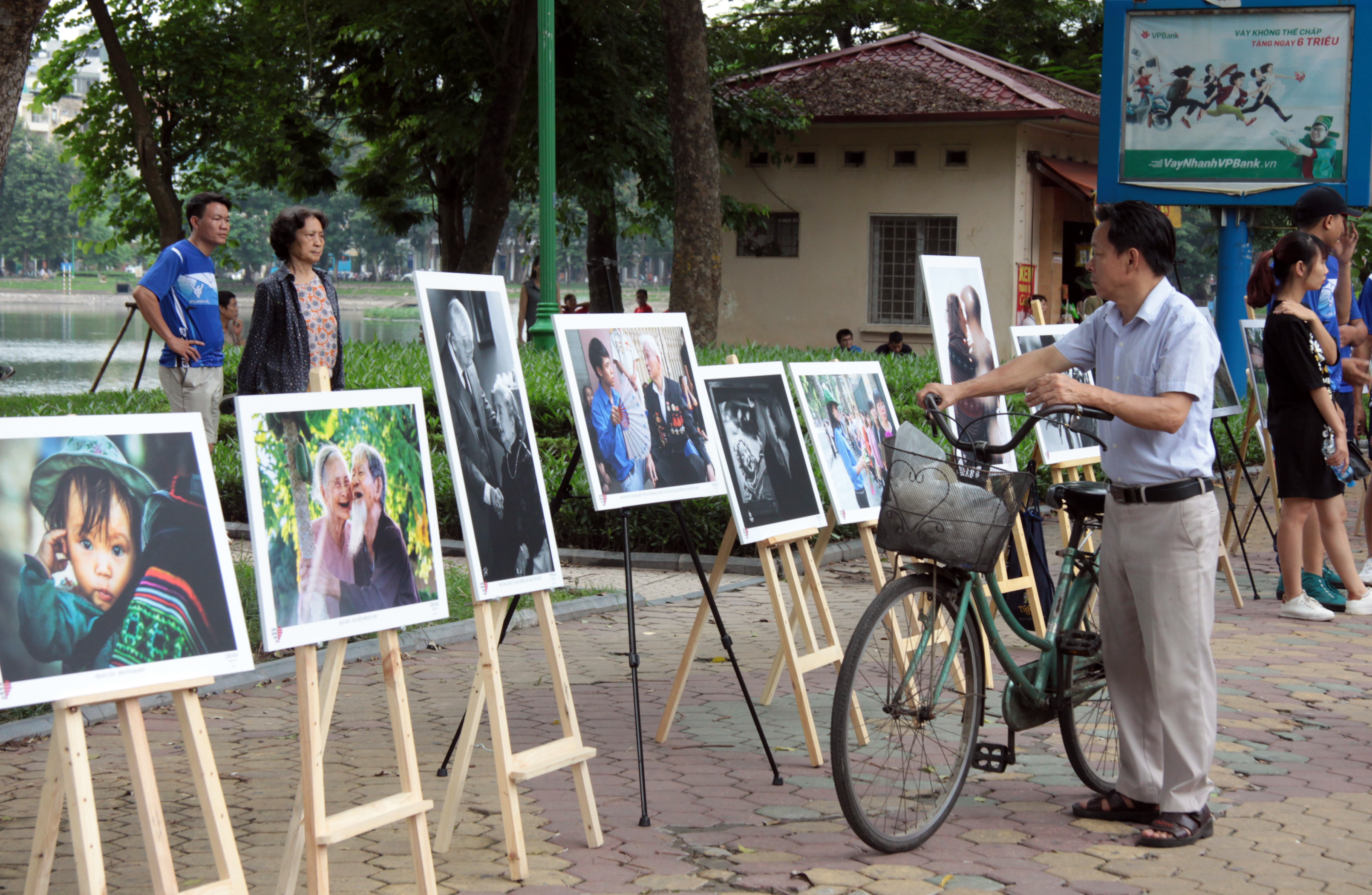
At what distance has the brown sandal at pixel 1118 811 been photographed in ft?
16.0

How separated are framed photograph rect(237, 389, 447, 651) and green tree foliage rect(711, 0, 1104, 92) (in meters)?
26.7

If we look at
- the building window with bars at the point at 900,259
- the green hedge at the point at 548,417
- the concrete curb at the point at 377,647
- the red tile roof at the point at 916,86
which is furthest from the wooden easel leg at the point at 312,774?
the building window with bars at the point at 900,259

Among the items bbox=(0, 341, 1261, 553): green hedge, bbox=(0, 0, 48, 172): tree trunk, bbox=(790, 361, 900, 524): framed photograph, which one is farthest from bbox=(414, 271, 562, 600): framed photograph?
bbox=(0, 341, 1261, 553): green hedge

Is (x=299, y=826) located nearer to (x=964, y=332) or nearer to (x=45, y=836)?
(x=45, y=836)

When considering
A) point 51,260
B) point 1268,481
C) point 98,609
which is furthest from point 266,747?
point 51,260

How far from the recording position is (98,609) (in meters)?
3.41

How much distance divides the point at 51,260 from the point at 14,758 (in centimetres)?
10663

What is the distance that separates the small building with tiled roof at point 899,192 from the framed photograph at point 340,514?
20.5 m

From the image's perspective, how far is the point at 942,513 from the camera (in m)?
4.48

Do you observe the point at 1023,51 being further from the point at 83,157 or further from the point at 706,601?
the point at 706,601

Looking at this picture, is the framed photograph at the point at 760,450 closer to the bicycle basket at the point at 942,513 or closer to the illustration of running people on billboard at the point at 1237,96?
the bicycle basket at the point at 942,513

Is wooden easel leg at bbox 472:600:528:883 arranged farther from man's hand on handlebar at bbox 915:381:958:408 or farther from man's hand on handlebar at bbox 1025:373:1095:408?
A: man's hand on handlebar at bbox 1025:373:1095:408

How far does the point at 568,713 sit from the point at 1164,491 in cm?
206

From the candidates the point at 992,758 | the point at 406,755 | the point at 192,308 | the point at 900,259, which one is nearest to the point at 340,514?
the point at 406,755
